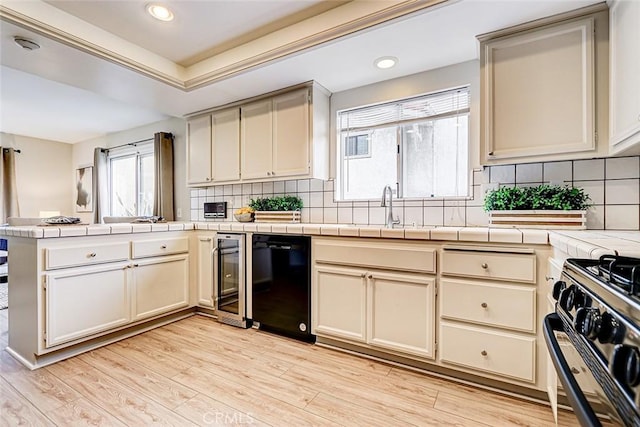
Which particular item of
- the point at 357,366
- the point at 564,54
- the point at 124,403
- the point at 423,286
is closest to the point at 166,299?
the point at 124,403

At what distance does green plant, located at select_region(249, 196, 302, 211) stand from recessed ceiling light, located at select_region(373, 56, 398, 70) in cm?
140

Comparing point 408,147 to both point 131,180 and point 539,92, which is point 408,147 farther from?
point 131,180

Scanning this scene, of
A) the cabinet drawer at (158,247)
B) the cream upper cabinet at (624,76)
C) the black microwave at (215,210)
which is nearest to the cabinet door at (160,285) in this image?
the cabinet drawer at (158,247)

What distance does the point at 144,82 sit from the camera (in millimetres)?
2650

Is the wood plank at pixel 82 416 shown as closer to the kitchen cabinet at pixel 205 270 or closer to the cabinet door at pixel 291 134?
the kitchen cabinet at pixel 205 270

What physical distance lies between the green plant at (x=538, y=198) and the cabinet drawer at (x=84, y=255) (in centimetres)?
277

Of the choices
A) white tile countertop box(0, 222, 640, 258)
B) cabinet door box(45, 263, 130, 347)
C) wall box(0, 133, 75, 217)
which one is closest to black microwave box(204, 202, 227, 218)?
white tile countertop box(0, 222, 640, 258)

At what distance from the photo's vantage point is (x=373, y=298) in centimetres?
204

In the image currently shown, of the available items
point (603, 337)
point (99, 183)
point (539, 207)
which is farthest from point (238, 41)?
point (99, 183)

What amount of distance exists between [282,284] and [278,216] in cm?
79

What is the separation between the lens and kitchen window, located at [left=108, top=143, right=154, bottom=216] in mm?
4840

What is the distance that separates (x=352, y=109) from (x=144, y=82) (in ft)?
6.08

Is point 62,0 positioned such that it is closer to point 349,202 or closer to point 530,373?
point 349,202

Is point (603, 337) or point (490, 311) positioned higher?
point (603, 337)
